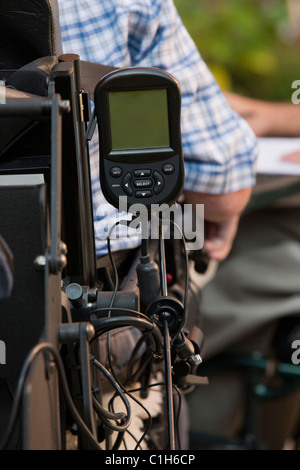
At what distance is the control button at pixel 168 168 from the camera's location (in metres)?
0.78

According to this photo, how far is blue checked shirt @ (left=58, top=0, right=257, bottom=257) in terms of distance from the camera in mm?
1030

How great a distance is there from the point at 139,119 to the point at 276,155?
3.11 ft

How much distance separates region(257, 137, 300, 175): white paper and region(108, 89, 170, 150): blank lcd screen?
2.68 ft

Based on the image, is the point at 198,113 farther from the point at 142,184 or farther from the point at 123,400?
the point at 123,400

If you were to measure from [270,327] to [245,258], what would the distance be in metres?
0.21

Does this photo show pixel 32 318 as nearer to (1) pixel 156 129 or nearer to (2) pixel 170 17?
(1) pixel 156 129

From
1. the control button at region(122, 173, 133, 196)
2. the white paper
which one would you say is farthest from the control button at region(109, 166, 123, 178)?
the white paper

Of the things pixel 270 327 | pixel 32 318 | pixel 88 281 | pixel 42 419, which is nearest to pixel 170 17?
pixel 88 281

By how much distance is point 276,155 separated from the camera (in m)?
1.66

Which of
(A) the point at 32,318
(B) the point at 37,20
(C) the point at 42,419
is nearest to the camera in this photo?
(C) the point at 42,419

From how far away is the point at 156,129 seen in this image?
775 mm

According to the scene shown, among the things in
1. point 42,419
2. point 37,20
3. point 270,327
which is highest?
point 37,20

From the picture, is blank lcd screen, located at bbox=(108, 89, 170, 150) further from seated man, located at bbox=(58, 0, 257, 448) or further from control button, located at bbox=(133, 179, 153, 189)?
seated man, located at bbox=(58, 0, 257, 448)

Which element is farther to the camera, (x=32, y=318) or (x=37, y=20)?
(x=37, y=20)
